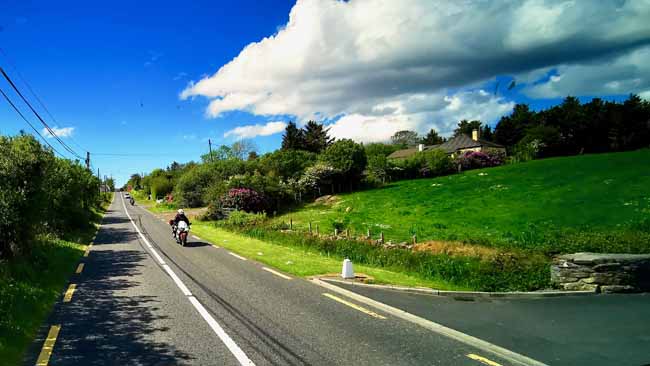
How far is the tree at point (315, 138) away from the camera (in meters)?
84.6

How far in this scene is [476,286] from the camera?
36.8ft

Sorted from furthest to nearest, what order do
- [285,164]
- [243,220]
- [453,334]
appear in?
[285,164] < [243,220] < [453,334]

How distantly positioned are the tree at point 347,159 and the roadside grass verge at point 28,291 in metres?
36.8

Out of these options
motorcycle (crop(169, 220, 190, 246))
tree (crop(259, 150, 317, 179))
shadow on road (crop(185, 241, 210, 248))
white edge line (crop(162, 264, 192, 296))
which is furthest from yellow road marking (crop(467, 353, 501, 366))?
tree (crop(259, 150, 317, 179))

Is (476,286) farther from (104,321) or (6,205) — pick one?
(6,205)

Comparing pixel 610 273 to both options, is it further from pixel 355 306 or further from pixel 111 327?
pixel 111 327

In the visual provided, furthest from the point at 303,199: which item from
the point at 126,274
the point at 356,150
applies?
the point at 126,274

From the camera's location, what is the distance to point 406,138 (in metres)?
155

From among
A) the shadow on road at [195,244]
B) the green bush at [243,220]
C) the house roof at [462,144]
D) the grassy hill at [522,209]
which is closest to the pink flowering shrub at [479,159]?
the grassy hill at [522,209]

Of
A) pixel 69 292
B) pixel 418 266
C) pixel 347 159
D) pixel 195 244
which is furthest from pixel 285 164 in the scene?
pixel 69 292

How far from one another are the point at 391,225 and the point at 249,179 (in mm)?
16582

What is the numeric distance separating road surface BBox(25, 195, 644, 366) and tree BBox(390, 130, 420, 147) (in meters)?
147

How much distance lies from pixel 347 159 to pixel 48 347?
44432mm

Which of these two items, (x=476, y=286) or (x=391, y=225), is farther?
(x=391, y=225)
